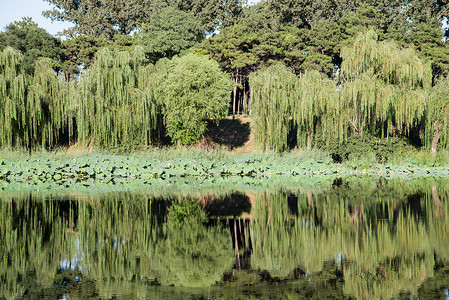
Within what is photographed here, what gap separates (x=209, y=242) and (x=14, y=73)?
74.5ft

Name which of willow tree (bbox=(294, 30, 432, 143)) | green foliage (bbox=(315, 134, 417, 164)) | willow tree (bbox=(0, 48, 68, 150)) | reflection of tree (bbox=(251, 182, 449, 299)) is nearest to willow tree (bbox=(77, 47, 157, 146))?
willow tree (bbox=(0, 48, 68, 150))

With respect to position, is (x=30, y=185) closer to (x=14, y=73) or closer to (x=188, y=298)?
(x=14, y=73)

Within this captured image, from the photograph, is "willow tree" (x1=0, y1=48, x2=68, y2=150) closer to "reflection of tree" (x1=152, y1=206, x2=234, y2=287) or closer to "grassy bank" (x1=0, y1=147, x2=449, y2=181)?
"grassy bank" (x1=0, y1=147, x2=449, y2=181)

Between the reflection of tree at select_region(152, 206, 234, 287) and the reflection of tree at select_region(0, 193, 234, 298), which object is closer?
the reflection of tree at select_region(0, 193, 234, 298)

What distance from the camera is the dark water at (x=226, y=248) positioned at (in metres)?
5.83

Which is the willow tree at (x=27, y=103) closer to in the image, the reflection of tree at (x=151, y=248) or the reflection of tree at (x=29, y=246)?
the reflection of tree at (x=29, y=246)

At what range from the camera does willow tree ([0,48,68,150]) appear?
26.0 metres

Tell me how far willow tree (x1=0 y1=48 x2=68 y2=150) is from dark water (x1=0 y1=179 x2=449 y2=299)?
46.7 ft

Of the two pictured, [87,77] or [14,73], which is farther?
[87,77]

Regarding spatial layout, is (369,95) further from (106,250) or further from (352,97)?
(106,250)

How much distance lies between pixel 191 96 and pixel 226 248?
24249 mm

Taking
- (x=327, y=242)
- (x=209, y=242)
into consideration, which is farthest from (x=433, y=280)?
(x=209, y=242)

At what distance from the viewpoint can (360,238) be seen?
27.4 ft

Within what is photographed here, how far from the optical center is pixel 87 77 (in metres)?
28.7
